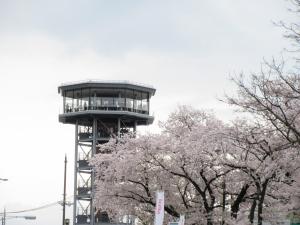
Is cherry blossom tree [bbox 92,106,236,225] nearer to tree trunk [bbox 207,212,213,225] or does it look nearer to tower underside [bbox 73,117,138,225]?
tree trunk [bbox 207,212,213,225]

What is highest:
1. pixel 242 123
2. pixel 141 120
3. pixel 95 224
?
pixel 141 120

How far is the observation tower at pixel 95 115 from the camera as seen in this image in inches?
2921

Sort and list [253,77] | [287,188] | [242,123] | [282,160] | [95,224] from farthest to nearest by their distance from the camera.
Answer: [95,224] → [242,123] → [287,188] → [282,160] → [253,77]

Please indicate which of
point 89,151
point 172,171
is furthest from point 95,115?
point 172,171

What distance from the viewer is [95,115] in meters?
75.5

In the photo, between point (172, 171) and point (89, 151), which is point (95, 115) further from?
point (172, 171)

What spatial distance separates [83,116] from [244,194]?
45.9 m

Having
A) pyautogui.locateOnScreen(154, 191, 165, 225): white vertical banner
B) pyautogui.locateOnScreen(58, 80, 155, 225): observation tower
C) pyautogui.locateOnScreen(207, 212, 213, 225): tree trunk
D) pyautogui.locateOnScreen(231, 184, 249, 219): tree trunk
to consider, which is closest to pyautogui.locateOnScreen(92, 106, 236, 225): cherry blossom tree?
pyautogui.locateOnScreen(207, 212, 213, 225): tree trunk

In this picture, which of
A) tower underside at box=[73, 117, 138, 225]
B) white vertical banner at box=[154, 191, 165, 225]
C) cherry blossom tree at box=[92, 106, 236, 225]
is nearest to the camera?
white vertical banner at box=[154, 191, 165, 225]

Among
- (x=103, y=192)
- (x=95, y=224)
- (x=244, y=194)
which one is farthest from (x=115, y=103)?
(x=244, y=194)

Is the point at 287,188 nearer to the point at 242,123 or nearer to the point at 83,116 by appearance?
the point at 242,123

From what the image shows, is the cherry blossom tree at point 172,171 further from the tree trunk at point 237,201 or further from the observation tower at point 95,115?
the observation tower at point 95,115

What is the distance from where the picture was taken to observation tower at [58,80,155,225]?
2921 inches

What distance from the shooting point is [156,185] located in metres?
36.6
